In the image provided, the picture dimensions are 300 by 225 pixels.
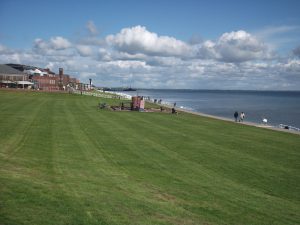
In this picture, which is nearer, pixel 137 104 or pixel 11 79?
pixel 137 104

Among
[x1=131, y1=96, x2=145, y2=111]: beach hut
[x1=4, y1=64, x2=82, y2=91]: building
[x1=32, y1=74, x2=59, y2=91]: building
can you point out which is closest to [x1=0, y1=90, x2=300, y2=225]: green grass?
[x1=131, y1=96, x2=145, y2=111]: beach hut

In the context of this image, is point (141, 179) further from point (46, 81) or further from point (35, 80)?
point (46, 81)

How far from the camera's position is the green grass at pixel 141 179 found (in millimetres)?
10672

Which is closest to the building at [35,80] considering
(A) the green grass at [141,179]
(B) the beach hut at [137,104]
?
(B) the beach hut at [137,104]

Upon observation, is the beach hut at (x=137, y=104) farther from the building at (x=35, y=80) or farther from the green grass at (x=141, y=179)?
the building at (x=35, y=80)

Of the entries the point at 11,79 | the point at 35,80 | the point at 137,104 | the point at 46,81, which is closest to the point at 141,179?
the point at 137,104

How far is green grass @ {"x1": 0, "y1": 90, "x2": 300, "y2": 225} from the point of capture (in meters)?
10.7

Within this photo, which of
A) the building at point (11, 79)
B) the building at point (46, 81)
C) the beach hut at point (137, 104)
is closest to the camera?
the beach hut at point (137, 104)

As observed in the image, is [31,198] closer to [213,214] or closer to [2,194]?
[2,194]

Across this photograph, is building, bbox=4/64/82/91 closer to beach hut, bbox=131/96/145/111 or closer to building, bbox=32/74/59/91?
building, bbox=32/74/59/91

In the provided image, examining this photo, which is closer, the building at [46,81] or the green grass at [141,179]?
the green grass at [141,179]

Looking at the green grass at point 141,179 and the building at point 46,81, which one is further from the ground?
the building at point 46,81

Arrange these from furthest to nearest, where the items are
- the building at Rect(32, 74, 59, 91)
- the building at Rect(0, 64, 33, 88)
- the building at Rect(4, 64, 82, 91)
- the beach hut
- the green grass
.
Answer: the building at Rect(32, 74, 59, 91), the building at Rect(4, 64, 82, 91), the building at Rect(0, 64, 33, 88), the beach hut, the green grass

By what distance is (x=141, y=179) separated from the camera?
1534 centimetres
